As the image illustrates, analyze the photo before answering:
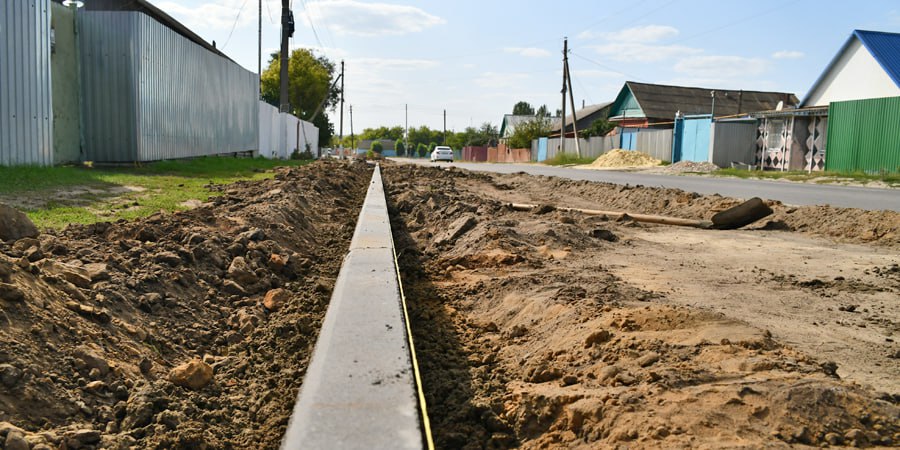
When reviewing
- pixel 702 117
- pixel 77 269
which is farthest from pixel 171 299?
pixel 702 117

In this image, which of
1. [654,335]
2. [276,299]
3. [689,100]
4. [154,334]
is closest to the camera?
[654,335]

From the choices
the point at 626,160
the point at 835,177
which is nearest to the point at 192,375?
the point at 835,177

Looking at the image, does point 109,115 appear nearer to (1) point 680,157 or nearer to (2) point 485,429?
(2) point 485,429

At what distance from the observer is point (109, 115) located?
13.8 m

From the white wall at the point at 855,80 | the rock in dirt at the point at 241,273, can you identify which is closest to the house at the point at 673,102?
the white wall at the point at 855,80

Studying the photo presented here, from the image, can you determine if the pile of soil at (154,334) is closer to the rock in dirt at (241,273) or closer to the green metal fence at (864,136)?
the rock in dirt at (241,273)

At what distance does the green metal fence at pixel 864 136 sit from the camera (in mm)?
22234

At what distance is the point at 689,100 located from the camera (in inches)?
2064

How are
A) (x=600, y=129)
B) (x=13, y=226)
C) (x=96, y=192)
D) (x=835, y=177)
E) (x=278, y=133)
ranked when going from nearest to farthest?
(x=13, y=226) < (x=96, y=192) < (x=835, y=177) < (x=278, y=133) < (x=600, y=129)

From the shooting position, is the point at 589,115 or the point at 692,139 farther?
the point at 589,115

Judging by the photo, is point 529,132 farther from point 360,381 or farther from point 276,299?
point 360,381

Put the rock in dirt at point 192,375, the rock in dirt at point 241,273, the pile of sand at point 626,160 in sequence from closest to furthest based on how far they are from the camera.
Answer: the rock in dirt at point 192,375, the rock in dirt at point 241,273, the pile of sand at point 626,160

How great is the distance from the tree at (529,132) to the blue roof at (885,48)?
30.9m

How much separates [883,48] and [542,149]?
2673cm
